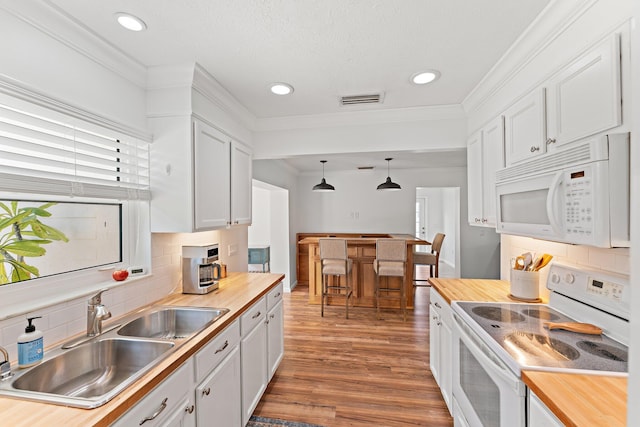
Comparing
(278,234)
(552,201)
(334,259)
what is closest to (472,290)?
(552,201)

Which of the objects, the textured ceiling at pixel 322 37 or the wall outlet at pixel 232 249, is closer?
the textured ceiling at pixel 322 37

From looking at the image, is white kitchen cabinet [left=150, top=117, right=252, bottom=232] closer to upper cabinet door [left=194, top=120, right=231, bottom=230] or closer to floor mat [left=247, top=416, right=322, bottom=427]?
upper cabinet door [left=194, top=120, right=231, bottom=230]

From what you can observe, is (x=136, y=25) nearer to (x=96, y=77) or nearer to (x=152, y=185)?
(x=96, y=77)

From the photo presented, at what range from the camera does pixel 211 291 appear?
2189 millimetres

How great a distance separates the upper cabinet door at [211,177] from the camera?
6.46 ft

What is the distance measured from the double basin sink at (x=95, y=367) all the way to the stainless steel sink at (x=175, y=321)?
0.03 meters

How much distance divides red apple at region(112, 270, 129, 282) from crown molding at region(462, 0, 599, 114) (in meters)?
2.59

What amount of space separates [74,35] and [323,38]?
124 cm

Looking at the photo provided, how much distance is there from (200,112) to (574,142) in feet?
6.98

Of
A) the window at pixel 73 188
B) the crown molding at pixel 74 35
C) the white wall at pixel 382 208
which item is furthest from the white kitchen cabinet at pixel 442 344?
the white wall at pixel 382 208

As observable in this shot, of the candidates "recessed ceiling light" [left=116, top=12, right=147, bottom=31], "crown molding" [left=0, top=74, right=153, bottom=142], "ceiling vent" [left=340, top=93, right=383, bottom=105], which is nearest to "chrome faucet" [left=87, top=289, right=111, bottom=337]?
"crown molding" [left=0, top=74, right=153, bottom=142]

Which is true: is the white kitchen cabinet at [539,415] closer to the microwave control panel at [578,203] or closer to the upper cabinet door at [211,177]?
the microwave control panel at [578,203]

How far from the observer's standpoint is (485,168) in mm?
2211

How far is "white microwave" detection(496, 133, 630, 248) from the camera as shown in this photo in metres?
1.03
